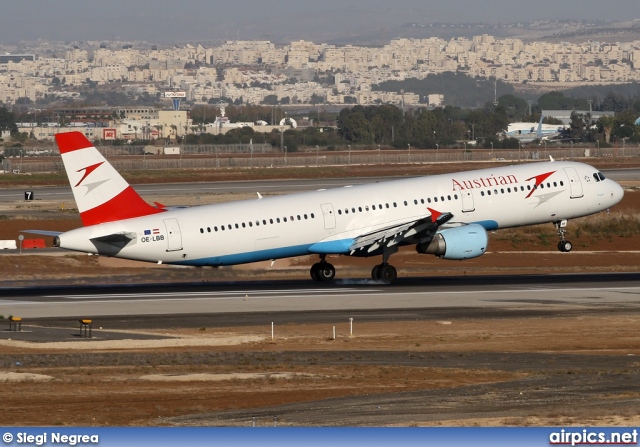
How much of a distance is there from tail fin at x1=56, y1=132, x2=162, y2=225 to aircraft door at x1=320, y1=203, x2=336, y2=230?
9.25 m

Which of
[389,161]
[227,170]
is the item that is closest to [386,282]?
[227,170]

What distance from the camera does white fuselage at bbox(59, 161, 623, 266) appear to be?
48906mm

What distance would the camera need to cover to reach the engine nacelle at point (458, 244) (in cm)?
5150

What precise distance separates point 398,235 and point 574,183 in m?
10.5

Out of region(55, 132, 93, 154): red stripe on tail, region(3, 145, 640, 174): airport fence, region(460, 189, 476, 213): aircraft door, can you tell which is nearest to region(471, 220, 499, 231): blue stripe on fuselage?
region(460, 189, 476, 213): aircraft door

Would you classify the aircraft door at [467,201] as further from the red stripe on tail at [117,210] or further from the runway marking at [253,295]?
the red stripe on tail at [117,210]

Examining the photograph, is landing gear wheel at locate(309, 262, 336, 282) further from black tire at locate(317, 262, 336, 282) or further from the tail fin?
the tail fin

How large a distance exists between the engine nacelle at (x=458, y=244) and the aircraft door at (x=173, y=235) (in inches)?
424

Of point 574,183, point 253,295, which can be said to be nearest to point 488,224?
point 574,183

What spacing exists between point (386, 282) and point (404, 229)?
304 centimetres

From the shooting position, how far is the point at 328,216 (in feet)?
172

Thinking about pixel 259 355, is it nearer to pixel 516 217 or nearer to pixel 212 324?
pixel 212 324

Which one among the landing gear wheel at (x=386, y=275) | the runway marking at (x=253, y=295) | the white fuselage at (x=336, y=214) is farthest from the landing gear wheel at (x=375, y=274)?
the runway marking at (x=253, y=295)

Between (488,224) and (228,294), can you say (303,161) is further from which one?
(228,294)
